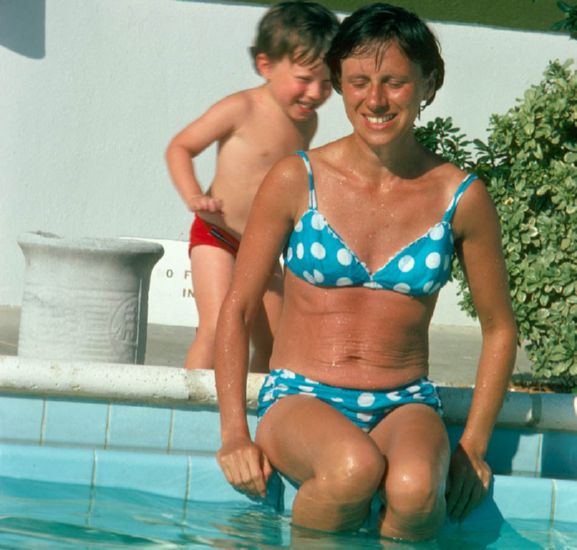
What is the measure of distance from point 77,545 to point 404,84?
64.5 inches

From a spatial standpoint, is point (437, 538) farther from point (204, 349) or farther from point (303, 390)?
point (204, 349)

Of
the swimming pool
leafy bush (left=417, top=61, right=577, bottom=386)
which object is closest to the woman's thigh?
the swimming pool

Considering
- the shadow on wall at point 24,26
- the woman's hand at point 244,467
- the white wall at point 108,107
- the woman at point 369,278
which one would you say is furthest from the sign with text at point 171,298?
the woman's hand at point 244,467

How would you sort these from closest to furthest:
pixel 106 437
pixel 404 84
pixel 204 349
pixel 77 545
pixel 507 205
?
pixel 77 545
pixel 404 84
pixel 106 437
pixel 204 349
pixel 507 205

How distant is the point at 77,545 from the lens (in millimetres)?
3525

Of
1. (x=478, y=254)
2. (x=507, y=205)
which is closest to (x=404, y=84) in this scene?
(x=478, y=254)

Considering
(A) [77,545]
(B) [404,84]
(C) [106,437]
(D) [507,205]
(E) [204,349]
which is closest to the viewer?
(A) [77,545]

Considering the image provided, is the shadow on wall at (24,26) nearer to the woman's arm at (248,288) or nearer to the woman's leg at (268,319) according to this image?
the woman's leg at (268,319)

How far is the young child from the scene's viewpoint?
4.74 metres

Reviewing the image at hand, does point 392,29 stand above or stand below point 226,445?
above

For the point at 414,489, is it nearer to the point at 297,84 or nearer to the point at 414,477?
the point at 414,477

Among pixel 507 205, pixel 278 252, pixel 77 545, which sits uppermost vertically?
pixel 507 205

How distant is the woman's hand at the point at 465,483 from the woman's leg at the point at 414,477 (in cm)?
15

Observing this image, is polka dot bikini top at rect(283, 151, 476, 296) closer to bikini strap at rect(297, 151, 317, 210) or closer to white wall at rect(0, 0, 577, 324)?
bikini strap at rect(297, 151, 317, 210)
